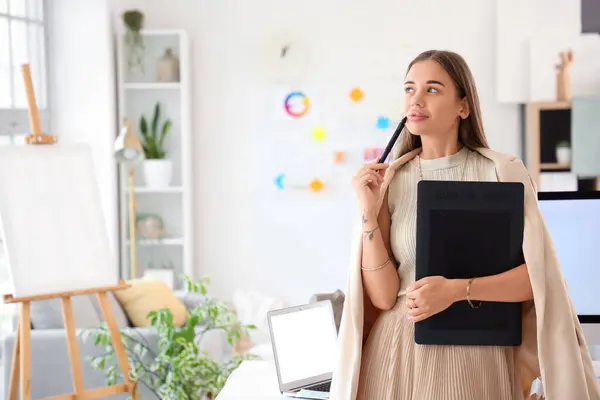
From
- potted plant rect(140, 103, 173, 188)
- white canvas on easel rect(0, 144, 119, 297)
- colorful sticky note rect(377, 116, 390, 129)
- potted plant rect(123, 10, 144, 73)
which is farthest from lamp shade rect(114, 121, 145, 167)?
colorful sticky note rect(377, 116, 390, 129)

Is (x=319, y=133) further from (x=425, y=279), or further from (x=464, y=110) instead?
(x=425, y=279)

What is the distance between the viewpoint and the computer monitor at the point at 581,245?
2.21 m

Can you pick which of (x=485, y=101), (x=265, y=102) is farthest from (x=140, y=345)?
(x=485, y=101)

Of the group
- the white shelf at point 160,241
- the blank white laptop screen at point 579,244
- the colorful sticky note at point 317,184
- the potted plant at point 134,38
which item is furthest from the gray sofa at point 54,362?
the potted plant at point 134,38

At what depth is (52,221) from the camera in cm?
330

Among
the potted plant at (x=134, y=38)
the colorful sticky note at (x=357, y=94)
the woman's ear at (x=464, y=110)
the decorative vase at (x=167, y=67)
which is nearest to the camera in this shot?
the woman's ear at (x=464, y=110)

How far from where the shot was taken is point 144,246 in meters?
5.73

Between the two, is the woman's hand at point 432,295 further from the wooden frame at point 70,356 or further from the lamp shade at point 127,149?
the lamp shade at point 127,149

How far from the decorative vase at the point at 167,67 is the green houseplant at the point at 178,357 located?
236 centimetres

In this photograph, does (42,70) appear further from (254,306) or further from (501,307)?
(501,307)

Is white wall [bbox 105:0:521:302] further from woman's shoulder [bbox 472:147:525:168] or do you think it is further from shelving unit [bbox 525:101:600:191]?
woman's shoulder [bbox 472:147:525:168]

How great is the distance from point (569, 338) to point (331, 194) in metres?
4.30

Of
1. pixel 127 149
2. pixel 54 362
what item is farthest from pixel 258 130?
pixel 54 362

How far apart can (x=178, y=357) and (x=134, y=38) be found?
2967 mm
